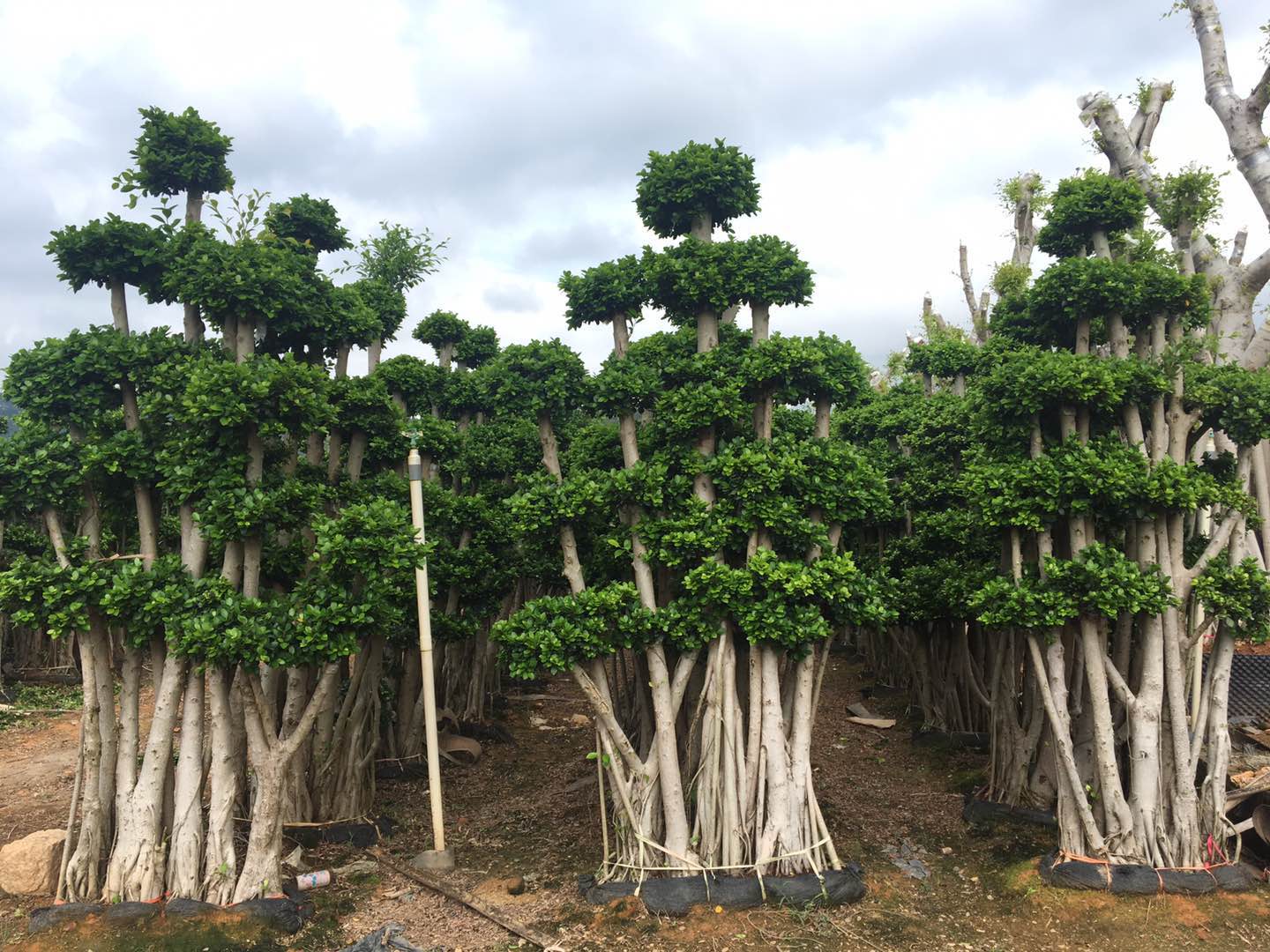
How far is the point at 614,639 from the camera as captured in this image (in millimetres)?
8398

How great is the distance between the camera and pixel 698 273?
30.7ft

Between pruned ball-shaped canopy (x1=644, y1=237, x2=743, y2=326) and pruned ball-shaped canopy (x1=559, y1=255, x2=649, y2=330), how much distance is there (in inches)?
13.0

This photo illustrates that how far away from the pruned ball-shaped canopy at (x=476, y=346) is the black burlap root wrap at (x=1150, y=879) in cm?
1201

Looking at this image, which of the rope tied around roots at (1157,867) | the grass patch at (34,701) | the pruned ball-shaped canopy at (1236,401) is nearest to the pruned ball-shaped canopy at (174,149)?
the grass patch at (34,701)

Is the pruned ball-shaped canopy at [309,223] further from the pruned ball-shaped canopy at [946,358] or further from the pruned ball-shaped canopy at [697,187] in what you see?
the pruned ball-shaped canopy at [946,358]

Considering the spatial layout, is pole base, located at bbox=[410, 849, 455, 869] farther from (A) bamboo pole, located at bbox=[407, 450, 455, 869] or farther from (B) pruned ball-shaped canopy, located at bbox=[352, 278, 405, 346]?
(B) pruned ball-shaped canopy, located at bbox=[352, 278, 405, 346]

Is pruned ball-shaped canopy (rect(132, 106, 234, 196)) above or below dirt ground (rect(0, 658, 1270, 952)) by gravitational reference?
above

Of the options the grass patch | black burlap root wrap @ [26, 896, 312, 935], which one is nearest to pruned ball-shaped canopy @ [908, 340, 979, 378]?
black burlap root wrap @ [26, 896, 312, 935]

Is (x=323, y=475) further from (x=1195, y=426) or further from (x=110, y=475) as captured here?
(x=1195, y=426)

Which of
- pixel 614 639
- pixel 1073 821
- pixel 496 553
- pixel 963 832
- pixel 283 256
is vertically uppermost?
pixel 283 256

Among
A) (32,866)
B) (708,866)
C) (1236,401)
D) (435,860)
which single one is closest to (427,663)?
(435,860)

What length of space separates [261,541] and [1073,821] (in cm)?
860

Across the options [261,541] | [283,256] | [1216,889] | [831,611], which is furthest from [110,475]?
[1216,889]

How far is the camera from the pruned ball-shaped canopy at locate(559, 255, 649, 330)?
1005cm
